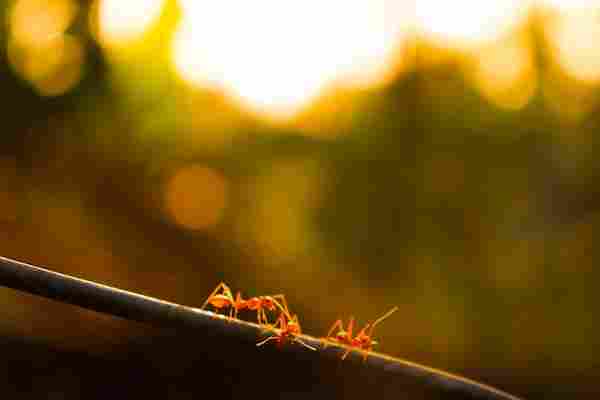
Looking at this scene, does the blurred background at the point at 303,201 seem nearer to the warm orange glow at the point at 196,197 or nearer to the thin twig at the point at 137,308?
the warm orange glow at the point at 196,197

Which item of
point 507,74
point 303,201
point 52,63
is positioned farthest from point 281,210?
point 507,74

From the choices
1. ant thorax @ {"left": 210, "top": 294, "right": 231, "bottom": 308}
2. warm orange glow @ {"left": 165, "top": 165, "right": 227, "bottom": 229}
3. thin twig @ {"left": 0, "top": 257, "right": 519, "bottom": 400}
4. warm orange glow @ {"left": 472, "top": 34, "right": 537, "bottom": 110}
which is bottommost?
thin twig @ {"left": 0, "top": 257, "right": 519, "bottom": 400}

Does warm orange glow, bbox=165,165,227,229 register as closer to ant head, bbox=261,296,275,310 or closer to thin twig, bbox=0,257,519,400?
ant head, bbox=261,296,275,310

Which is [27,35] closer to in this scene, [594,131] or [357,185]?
[357,185]

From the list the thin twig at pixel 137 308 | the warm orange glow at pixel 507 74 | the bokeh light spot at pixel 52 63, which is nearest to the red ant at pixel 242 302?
the thin twig at pixel 137 308

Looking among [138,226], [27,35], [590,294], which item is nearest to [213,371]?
[138,226]

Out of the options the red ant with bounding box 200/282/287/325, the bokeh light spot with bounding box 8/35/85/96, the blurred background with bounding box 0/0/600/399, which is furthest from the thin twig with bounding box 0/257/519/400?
the bokeh light spot with bounding box 8/35/85/96

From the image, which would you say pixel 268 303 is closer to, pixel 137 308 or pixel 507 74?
pixel 137 308
